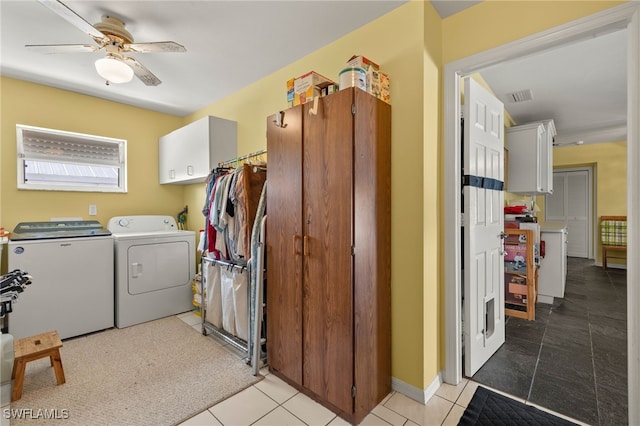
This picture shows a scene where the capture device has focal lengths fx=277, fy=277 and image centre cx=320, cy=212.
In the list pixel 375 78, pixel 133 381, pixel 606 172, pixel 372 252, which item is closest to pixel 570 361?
pixel 372 252

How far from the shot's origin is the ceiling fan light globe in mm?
1999

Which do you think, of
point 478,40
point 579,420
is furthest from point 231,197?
point 579,420

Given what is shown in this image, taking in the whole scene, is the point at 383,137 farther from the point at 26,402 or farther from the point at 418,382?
the point at 26,402

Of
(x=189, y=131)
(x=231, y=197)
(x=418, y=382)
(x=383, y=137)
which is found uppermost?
(x=189, y=131)

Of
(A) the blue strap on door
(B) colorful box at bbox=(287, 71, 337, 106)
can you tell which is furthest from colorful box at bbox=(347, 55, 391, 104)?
(A) the blue strap on door

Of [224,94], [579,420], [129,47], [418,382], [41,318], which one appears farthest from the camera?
[224,94]

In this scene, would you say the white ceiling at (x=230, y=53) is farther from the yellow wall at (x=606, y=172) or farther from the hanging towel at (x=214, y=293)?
the yellow wall at (x=606, y=172)

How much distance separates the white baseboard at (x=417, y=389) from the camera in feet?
5.90

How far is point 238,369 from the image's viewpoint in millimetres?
2236

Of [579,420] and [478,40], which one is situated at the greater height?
[478,40]

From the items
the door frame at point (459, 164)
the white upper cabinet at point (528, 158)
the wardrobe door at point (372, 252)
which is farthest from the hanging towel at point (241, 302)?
the white upper cabinet at point (528, 158)

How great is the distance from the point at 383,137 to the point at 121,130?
368cm

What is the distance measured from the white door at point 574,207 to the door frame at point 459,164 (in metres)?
6.40

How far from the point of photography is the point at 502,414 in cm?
170
